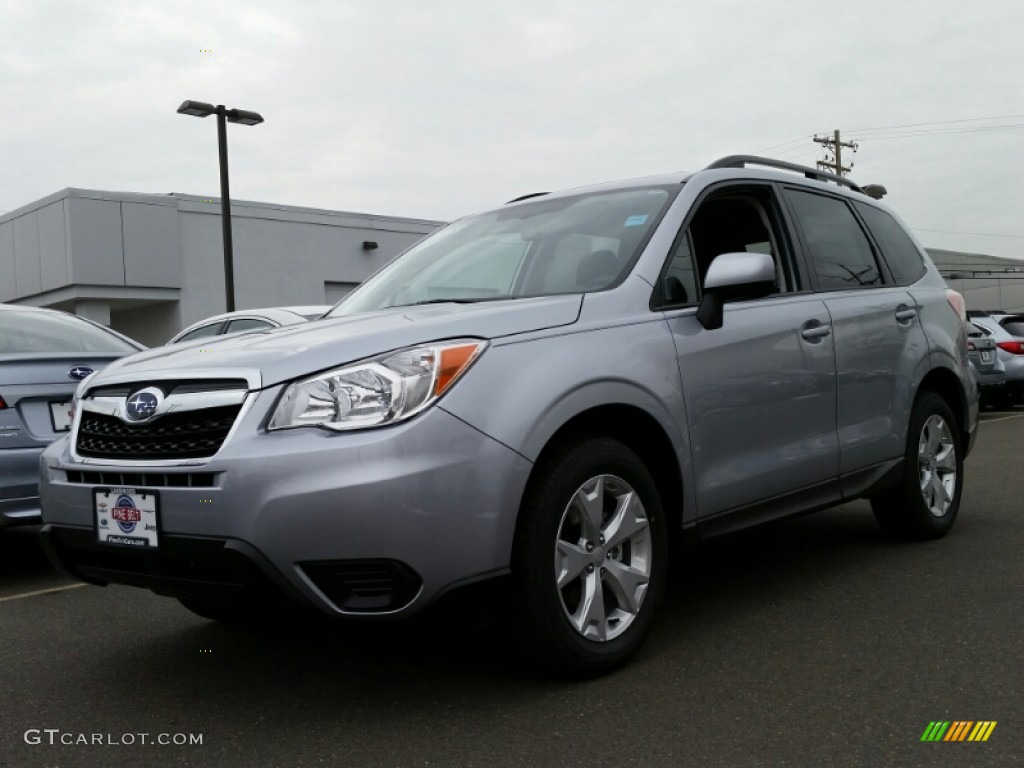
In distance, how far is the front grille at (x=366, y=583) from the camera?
2953mm

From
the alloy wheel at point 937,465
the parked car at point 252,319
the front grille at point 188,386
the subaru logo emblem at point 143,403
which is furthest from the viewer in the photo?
the parked car at point 252,319

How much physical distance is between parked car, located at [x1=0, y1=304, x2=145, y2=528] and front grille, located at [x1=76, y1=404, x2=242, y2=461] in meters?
1.50

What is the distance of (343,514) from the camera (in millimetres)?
2910

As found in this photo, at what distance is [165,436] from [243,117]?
15292 millimetres

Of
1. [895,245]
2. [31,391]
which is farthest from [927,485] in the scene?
[31,391]

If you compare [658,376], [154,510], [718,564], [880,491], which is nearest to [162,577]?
[154,510]

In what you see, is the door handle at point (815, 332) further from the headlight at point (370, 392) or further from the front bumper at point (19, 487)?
the front bumper at point (19, 487)

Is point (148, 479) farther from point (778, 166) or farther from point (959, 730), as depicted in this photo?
point (778, 166)

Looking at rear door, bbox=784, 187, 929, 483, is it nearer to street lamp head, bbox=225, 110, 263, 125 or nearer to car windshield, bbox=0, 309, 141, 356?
car windshield, bbox=0, 309, 141, 356

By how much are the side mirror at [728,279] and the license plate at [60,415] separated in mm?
3217

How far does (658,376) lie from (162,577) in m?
1.72

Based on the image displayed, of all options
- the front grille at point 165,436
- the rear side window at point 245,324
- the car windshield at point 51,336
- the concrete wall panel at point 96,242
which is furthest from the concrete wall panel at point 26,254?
the front grille at point 165,436

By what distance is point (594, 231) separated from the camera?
166 inches

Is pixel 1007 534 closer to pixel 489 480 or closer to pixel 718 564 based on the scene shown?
pixel 718 564
